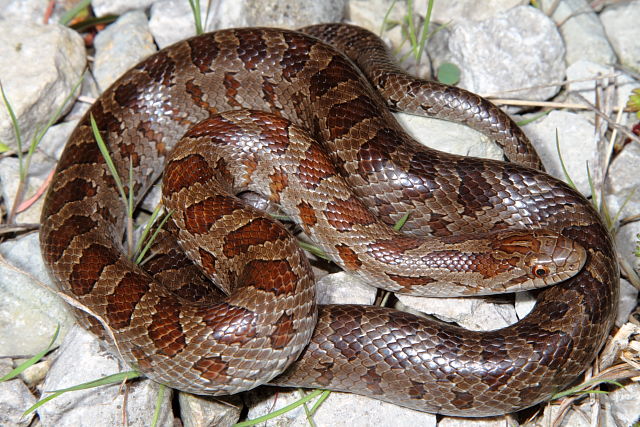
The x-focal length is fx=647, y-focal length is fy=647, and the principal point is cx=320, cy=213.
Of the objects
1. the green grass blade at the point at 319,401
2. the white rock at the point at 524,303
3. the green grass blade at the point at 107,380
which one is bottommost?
the green grass blade at the point at 319,401

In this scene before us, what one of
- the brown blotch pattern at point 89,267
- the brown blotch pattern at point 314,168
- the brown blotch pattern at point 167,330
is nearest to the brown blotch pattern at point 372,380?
the brown blotch pattern at point 167,330

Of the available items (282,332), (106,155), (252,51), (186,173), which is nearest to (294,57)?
(252,51)

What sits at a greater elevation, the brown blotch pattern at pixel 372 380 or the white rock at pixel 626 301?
the white rock at pixel 626 301

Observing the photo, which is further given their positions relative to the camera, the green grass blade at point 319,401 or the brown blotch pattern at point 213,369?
the green grass blade at point 319,401

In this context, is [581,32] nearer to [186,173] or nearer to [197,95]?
[197,95]

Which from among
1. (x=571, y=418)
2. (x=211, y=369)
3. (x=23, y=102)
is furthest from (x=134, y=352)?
(x=571, y=418)

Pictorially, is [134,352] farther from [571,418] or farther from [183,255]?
[571,418]

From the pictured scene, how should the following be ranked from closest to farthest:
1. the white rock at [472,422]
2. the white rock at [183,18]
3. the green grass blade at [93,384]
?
the green grass blade at [93,384] < the white rock at [472,422] < the white rock at [183,18]

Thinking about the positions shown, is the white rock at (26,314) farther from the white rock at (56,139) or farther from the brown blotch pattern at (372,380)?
the brown blotch pattern at (372,380)
